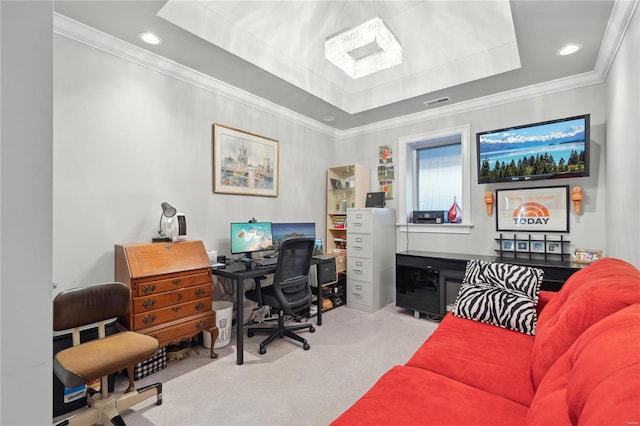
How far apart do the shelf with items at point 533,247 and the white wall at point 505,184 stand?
0.29 feet

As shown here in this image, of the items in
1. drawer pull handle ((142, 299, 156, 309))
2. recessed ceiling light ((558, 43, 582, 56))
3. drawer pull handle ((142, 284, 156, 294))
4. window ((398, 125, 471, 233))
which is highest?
recessed ceiling light ((558, 43, 582, 56))

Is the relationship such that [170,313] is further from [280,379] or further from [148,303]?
[280,379]

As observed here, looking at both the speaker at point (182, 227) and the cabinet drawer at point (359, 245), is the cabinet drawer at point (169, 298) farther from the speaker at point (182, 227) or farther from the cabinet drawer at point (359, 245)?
the cabinet drawer at point (359, 245)

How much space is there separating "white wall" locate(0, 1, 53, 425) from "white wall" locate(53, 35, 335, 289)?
243 centimetres

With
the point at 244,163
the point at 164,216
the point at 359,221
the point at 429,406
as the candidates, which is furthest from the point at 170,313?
the point at 359,221

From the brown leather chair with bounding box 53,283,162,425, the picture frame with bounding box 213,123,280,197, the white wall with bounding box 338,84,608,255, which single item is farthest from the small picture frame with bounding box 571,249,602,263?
the brown leather chair with bounding box 53,283,162,425

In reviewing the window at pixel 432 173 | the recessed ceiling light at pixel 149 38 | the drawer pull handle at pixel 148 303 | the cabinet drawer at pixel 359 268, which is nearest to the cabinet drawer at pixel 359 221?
the cabinet drawer at pixel 359 268

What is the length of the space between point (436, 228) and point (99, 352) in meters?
3.69

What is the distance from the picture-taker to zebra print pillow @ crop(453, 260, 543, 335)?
6.42ft

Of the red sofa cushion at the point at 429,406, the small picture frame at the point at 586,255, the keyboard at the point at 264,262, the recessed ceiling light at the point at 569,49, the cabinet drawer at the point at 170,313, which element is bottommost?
the cabinet drawer at the point at 170,313

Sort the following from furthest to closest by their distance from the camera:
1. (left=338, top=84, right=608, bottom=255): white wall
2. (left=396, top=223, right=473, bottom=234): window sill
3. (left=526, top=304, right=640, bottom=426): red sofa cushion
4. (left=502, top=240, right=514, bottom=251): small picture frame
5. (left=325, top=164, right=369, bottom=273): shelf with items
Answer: (left=325, top=164, right=369, bottom=273): shelf with items
(left=396, top=223, right=473, bottom=234): window sill
(left=502, top=240, right=514, bottom=251): small picture frame
(left=338, top=84, right=608, bottom=255): white wall
(left=526, top=304, right=640, bottom=426): red sofa cushion

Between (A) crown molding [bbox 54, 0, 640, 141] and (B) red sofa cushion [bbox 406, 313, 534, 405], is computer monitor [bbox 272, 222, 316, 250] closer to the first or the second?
(A) crown molding [bbox 54, 0, 640, 141]

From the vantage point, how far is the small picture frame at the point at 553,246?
3.12 meters

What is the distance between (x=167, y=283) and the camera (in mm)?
2342
